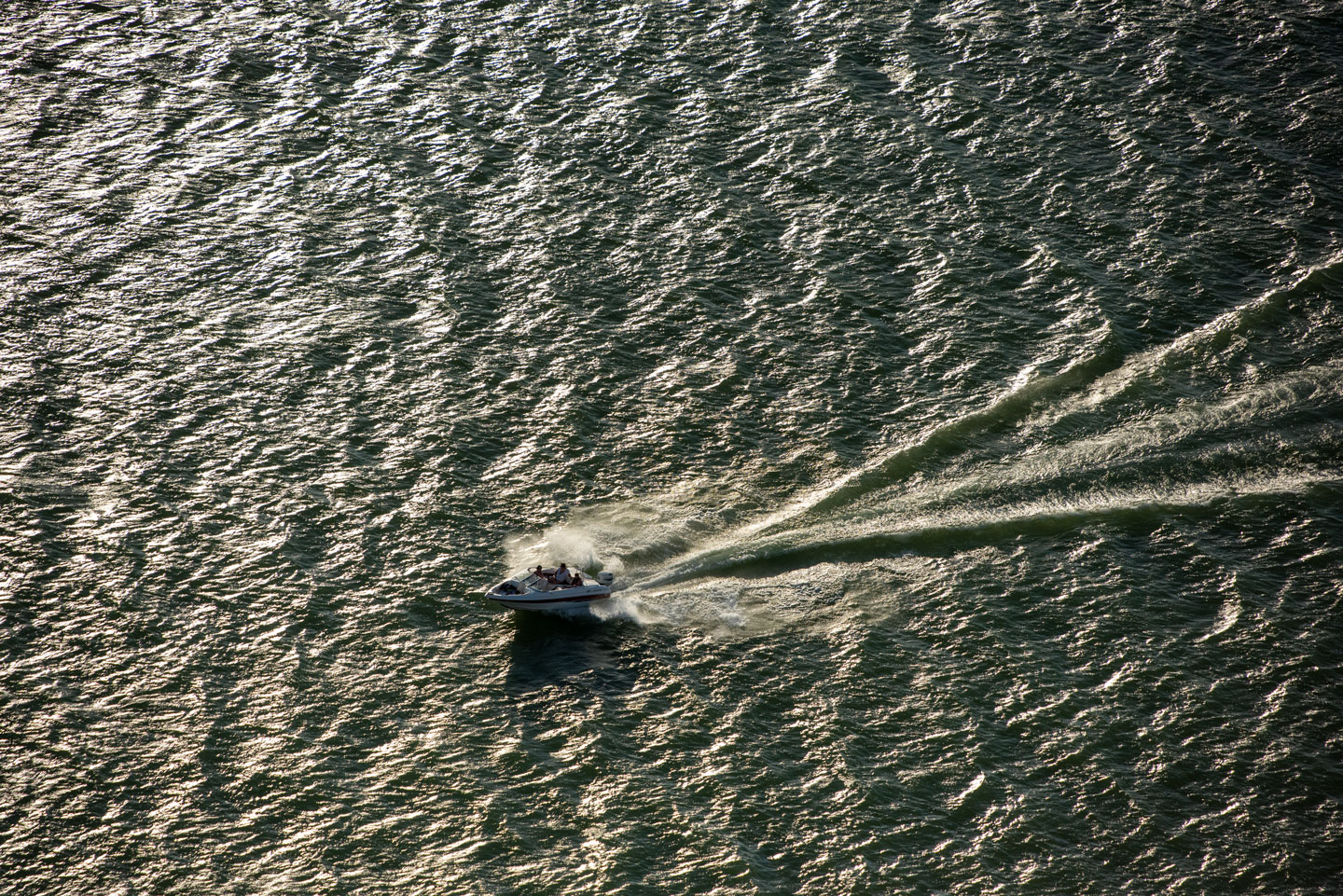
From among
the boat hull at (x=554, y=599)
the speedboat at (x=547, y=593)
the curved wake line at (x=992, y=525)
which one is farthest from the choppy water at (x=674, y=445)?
the speedboat at (x=547, y=593)

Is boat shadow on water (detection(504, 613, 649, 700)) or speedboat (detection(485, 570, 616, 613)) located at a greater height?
speedboat (detection(485, 570, 616, 613))

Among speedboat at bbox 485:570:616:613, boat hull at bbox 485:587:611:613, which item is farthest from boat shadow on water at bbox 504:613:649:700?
speedboat at bbox 485:570:616:613

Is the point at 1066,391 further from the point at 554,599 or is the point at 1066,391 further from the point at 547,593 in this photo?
the point at 547,593

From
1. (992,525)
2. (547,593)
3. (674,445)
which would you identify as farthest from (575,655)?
(992,525)

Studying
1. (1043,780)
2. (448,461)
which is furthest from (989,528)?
(448,461)

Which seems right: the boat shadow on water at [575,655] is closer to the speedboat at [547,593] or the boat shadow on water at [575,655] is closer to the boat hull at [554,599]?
the boat hull at [554,599]

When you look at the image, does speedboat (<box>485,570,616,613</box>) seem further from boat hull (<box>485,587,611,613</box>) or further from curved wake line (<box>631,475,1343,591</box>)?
curved wake line (<box>631,475,1343,591</box>)
